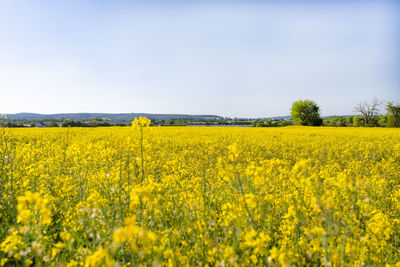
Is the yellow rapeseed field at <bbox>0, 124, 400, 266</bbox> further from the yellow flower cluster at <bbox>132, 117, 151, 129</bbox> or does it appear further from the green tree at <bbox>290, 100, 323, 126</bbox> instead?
the green tree at <bbox>290, 100, 323, 126</bbox>

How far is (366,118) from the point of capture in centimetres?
6003

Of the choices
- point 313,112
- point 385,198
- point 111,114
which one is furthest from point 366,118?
point 111,114

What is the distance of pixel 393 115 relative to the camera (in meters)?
56.2

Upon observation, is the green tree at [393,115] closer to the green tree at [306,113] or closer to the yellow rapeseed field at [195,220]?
the green tree at [306,113]

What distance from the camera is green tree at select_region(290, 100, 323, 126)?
190 feet

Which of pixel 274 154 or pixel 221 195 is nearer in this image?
pixel 221 195

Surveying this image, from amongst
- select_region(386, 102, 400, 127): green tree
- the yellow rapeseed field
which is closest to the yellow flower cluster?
the yellow rapeseed field

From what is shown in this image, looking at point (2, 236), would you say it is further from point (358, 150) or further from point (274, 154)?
point (358, 150)

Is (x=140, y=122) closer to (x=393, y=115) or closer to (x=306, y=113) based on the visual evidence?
(x=306, y=113)

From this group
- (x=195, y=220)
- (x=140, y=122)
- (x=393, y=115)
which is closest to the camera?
(x=195, y=220)

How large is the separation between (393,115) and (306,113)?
20333 millimetres

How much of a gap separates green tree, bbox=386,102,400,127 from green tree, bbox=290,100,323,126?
15.6 m

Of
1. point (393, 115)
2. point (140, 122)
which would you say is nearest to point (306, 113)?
point (393, 115)

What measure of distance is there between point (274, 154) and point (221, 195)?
270 inches
